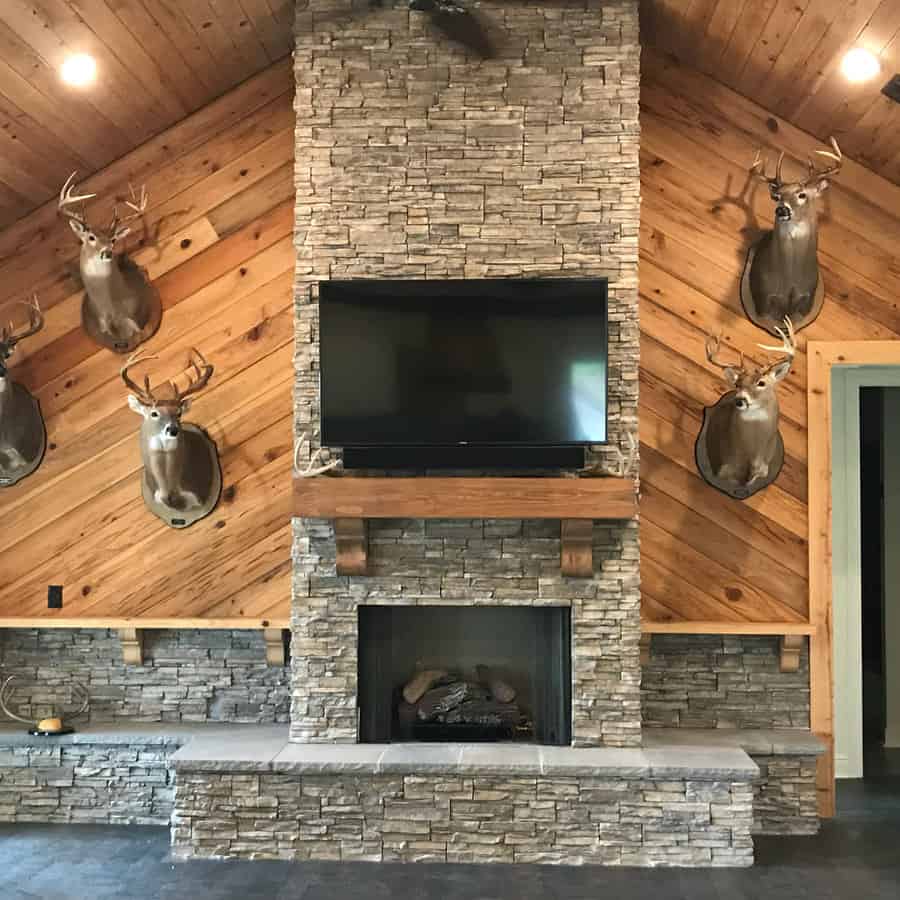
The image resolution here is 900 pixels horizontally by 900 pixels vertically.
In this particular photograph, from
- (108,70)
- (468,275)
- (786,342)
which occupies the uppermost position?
(108,70)

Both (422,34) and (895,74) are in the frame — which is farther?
(422,34)

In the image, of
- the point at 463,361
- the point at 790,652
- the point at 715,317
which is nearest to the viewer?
the point at 463,361

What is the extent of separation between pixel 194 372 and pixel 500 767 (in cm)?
217

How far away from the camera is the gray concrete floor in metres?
3.79

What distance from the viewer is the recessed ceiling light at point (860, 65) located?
416 centimetres

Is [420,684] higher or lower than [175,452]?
lower

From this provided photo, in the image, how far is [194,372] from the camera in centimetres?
495

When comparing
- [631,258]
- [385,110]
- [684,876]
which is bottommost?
[684,876]

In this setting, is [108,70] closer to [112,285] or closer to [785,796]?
[112,285]

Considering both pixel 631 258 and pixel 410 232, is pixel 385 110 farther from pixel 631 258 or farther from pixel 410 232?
pixel 631 258

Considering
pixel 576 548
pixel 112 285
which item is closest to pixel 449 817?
pixel 576 548

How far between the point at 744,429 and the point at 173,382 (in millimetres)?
2466

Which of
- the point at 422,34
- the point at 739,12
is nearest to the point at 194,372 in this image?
the point at 422,34

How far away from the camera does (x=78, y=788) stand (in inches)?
182
